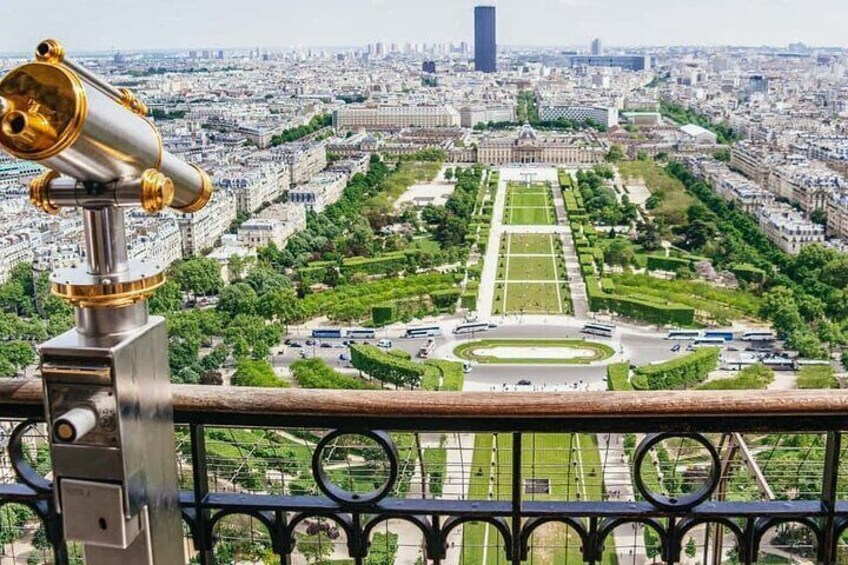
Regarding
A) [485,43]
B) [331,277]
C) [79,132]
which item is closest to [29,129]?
[79,132]

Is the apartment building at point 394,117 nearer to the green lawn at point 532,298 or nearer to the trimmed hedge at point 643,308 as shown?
the green lawn at point 532,298

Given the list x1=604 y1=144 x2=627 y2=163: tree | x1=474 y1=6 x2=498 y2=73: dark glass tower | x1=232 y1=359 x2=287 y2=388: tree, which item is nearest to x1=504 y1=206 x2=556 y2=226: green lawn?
x1=604 y1=144 x2=627 y2=163: tree

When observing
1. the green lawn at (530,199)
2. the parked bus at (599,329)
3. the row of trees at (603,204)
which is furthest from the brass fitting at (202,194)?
the green lawn at (530,199)

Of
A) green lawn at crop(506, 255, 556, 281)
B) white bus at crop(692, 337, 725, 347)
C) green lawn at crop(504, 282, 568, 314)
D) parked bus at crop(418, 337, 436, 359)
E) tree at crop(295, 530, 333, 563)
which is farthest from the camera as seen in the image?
green lawn at crop(506, 255, 556, 281)

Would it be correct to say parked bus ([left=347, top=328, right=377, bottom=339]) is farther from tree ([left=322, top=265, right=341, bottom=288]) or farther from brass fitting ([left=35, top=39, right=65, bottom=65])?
brass fitting ([left=35, top=39, right=65, bottom=65])

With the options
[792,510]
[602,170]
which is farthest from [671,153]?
[792,510]

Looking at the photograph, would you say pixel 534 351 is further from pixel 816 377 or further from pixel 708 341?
pixel 816 377
